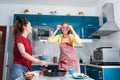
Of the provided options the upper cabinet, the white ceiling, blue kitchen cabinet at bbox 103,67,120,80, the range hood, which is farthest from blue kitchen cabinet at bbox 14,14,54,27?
blue kitchen cabinet at bbox 103,67,120,80

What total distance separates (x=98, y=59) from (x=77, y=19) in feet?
4.43

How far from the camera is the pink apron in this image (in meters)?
2.32

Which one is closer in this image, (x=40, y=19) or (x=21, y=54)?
(x=21, y=54)

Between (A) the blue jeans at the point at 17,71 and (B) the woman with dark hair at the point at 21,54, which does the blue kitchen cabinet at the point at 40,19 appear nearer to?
(B) the woman with dark hair at the point at 21,54

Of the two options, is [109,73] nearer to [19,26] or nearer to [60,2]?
[19,26]

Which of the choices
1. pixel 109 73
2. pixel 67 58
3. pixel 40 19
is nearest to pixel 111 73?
pixel 109 73

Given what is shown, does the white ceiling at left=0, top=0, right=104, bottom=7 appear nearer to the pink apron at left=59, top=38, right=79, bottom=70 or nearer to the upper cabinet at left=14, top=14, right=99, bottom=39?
the upper cabinet at left=14, top=14, right=99, bottom=39

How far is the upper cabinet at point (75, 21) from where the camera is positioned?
4.20 metres

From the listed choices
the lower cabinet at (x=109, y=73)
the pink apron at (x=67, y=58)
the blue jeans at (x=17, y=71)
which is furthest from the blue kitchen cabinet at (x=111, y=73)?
the blue jeans at (x=17, y=71)

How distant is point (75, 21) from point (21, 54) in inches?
113

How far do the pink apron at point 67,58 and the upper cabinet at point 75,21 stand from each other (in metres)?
1.80

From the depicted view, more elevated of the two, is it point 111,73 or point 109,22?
point 109,22

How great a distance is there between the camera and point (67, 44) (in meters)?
2.45

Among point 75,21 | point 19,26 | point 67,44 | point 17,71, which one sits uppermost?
point 75,21
